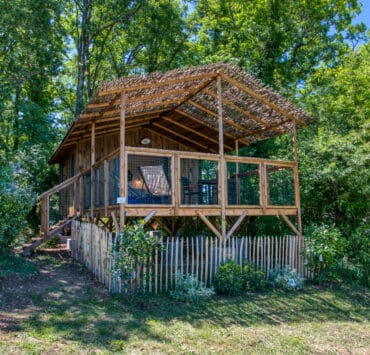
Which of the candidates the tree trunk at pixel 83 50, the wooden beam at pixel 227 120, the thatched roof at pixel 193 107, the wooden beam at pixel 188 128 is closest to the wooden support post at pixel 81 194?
the thatched roof at pixel 193 107

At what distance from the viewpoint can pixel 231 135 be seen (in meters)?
13.2

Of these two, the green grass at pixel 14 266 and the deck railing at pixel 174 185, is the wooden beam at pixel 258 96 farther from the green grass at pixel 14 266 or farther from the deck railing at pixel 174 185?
the green grass at pixel 14 266

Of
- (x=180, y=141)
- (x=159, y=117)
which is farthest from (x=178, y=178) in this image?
(x=180, y=141)

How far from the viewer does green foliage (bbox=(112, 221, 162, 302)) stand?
7164 millimetres

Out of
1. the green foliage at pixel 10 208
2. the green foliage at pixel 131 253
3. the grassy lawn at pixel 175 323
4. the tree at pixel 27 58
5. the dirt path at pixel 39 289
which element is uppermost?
the tree at pixel 27 58

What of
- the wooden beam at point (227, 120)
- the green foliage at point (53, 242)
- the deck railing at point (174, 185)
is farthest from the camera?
the green foliage at point (53, 242)

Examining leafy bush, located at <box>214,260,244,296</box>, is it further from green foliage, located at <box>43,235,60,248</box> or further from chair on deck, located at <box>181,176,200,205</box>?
green foliage, located at <box>43,235,60,248</box>

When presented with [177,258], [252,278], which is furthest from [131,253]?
[252,278]

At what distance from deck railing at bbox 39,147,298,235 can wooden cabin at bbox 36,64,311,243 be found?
3cm

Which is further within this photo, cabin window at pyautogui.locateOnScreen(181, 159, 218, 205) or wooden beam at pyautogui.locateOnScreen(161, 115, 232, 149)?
wooden beam at pyautogui.locateOnScreen(161, 115, 232, 149)

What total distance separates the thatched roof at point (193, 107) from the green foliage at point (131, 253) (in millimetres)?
3083

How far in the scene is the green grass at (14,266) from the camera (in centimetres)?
872

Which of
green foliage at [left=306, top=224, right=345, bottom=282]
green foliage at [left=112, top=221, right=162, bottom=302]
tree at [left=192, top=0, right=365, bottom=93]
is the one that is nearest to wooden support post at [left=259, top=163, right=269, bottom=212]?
green foliage at [left=306, top=224, right=345, bottom=282]

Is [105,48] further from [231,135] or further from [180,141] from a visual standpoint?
[231,135]
